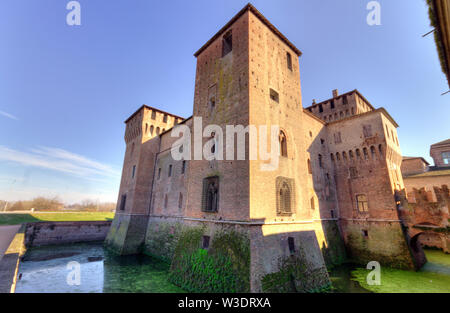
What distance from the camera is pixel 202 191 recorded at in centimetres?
1112

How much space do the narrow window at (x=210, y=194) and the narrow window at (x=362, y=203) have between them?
1335 centimetres

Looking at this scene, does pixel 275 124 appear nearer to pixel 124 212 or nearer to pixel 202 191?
pixel 202 191

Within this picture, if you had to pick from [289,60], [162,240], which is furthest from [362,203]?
[162,240]

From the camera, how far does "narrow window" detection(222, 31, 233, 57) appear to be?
12899 mm

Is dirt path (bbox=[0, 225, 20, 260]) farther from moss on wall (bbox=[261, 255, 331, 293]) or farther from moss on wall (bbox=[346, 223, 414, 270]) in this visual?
moss on wall (bbox=[346, 223, 414, 270])

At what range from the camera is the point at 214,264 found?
29.0ft

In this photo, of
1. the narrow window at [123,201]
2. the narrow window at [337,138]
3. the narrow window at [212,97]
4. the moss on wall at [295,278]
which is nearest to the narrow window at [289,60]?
the narrow window at [212,97]

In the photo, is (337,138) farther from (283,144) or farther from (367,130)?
(283,144)

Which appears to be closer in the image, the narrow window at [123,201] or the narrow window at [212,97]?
the narrow window at [212,97]

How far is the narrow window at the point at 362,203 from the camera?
1576cm

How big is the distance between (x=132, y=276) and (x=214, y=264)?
740 cm

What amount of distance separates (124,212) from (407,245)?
25368 mm

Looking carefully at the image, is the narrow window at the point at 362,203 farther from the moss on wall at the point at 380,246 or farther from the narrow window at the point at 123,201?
the narrow window at the point at 123,201
